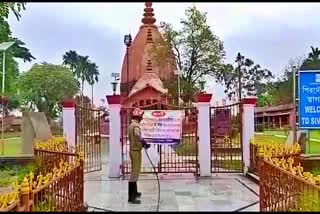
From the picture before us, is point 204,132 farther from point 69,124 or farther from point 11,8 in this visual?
point 11,8

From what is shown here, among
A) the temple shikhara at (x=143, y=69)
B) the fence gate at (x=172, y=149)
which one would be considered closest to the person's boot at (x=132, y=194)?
the fence gate at (x=172, y=149)

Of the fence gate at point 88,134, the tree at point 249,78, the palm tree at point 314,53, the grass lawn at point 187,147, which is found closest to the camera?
the fence gate at point 88,134

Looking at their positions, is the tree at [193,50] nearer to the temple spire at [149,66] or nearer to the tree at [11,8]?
the temple spire at [149,66]

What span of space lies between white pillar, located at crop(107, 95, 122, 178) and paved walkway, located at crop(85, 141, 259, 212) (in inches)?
12.1

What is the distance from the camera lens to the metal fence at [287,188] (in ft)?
15.8

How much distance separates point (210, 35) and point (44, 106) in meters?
23.0

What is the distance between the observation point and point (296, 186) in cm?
525

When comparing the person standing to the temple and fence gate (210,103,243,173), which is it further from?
the temple

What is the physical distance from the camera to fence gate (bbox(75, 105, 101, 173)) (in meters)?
12.6

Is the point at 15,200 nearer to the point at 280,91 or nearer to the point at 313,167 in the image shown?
the point at 313,167

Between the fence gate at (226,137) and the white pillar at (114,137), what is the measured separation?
2.37 metres

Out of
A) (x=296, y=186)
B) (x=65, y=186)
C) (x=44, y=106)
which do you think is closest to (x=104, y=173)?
(x=65, y=186)

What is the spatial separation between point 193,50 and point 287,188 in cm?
1891

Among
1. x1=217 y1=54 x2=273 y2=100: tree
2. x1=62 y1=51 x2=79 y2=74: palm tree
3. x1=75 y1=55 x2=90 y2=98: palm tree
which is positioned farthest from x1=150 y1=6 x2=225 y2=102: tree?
x1=62 y1=51 x2=79 y2=74: palm tree
